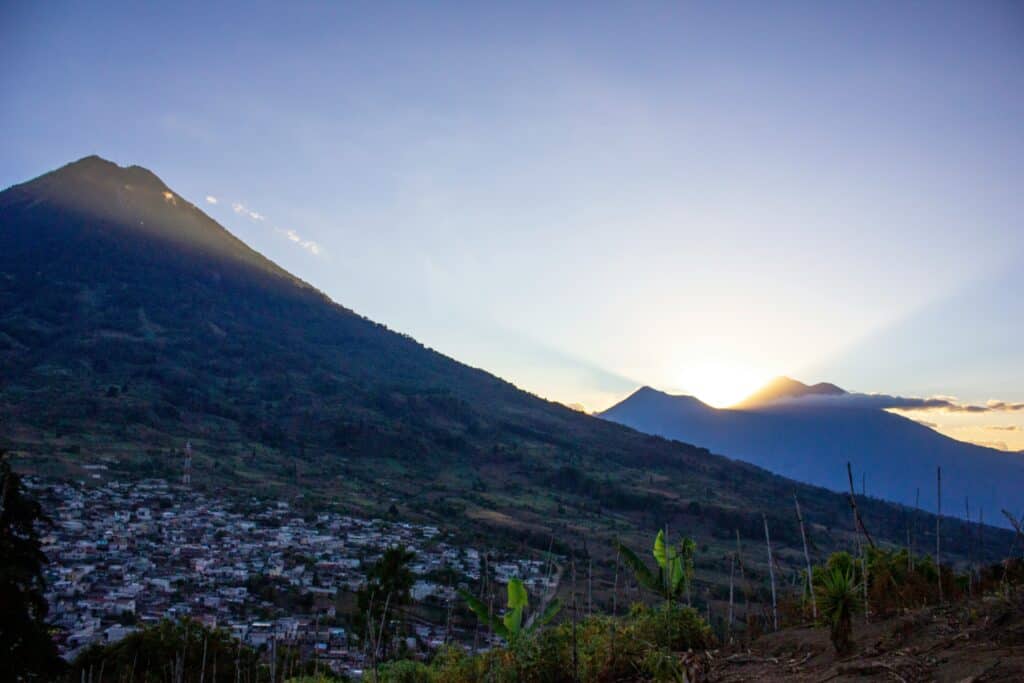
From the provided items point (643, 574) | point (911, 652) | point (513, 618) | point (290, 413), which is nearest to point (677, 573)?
point (643, 574)

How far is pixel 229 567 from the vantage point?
23219mm

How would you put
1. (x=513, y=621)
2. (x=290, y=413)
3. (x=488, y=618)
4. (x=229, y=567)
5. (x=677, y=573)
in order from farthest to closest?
(x=290, y=413) → (x=229, y=567) → (x=677, y=573) → (x=513, y=621) → (x=488, y=618)

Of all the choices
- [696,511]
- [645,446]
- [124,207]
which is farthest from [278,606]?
[124,207]

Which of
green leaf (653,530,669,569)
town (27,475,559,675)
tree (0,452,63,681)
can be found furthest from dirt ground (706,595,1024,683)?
tree (0,452,63,681)

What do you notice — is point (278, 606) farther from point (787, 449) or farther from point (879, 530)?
point (787, 449)

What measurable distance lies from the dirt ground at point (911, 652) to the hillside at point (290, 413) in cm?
2865

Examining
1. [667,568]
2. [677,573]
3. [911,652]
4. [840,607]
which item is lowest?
[677,573]

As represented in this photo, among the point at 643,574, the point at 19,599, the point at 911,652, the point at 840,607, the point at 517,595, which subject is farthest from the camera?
the point at 643,574

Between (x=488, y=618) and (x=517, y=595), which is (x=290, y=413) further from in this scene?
(x=488, y=618)

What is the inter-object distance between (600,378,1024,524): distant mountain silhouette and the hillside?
236 feet

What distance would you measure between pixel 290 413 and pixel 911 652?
60.1 m

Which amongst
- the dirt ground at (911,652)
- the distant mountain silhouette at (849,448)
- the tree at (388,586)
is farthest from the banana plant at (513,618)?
the distant mountain silhouette at (849,448)

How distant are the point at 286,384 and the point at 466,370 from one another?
1237 inches

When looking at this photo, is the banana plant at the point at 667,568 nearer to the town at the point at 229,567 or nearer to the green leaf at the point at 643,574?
the green leaf at the point at 643,574
